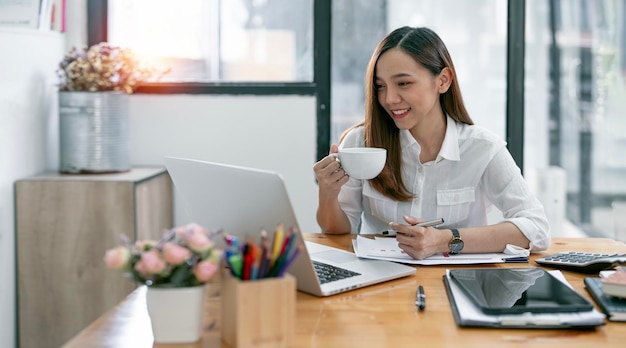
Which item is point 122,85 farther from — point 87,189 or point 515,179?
point 515,179

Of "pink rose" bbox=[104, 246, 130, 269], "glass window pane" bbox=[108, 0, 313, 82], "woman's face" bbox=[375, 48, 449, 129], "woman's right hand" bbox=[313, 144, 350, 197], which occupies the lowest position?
"pink rose" bbox=[104, 246, 130, 269]

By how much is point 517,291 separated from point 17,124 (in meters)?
1.96

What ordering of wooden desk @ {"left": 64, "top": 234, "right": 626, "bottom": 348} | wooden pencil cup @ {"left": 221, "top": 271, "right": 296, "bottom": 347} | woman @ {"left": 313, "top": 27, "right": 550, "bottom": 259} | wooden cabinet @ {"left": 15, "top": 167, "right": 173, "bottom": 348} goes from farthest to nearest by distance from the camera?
wooden cabinet @ {"left": 15, "top": 167, "right": 173, "bottom": 348}, woman @ {"left": 313, "top": 27, "right": 550, "bottom": 259}, wooden desk @ {"left": 64, "top": 234, "right": 626, "bottom": 348}, wooden pencil cup @ {"left": 221, "top": 271, "right": 296, "bottom": 347}

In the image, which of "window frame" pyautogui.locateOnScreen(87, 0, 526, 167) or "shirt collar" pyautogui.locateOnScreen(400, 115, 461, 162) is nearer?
"shirt collar" pyautogui.locateOnScreen(400, 115, 461, 162)

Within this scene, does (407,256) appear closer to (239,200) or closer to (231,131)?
(239,200)

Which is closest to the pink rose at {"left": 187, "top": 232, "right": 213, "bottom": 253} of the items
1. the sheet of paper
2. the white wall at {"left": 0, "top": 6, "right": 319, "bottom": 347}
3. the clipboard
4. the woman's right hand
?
the clipboard

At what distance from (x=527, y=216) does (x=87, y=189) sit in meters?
1.55

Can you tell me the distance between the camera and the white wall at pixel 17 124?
2676mm

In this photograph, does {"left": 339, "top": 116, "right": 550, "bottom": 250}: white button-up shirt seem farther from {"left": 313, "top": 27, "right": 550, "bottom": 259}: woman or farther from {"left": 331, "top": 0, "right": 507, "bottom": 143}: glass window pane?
{"left": 331, "top": 0, "right": 507, "bottom": 143}: glass window pane

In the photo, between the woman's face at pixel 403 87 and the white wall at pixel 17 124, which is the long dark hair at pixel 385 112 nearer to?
the woman's face at pixel 403 87

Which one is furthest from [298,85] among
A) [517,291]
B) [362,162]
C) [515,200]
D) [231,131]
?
[517,291]

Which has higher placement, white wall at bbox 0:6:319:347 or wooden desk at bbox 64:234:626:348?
white wall at bbox 0:6:319:347

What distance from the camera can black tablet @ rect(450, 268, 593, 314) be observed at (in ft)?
4.21

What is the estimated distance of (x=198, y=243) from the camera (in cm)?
113
